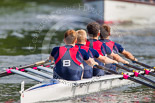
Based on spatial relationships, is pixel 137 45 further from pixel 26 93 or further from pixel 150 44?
pixel 26 93

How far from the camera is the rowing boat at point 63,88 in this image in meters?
9.38

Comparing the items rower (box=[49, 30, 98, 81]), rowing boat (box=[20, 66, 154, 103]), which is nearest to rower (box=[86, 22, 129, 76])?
rowing boat (box=[20, 66, 154, 103])

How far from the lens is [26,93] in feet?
30.3

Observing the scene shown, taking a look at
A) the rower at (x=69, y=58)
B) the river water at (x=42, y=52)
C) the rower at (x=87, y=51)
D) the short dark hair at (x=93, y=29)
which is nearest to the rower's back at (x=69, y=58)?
the rower at (x=69, y=58)

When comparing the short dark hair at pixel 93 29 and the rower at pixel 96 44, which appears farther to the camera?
the rower at pixel 96 44

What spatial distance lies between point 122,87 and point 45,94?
3692 mm

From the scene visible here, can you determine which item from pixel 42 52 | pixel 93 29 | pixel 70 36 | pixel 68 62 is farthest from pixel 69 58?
pixel 42 52

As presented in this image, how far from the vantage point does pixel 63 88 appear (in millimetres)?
10000

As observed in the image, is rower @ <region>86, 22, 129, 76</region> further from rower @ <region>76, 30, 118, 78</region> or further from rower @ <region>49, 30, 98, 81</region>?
rower @ <region>49, 30, 98, 81</region>

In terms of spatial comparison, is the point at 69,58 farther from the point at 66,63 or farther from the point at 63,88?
the point at 63,88

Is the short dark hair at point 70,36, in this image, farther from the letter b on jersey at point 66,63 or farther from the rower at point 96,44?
the rower at point 96,44

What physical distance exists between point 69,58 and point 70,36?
63 centimetres

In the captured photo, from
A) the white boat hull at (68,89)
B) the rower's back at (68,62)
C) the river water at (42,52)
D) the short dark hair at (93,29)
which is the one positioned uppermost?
the short dark hair at (93,29)

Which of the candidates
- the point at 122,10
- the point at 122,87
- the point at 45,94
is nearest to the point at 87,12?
the point at 122,10
